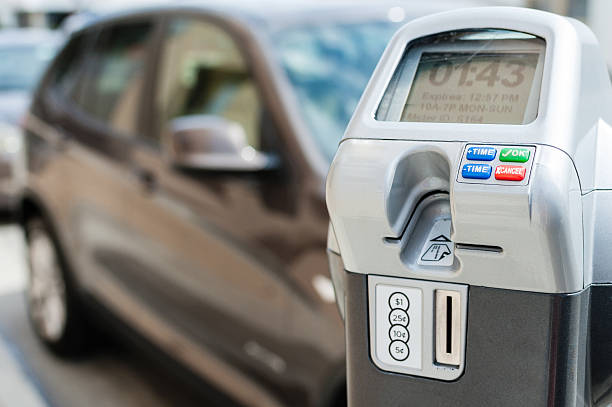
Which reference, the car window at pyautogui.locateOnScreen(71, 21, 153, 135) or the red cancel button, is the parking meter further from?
the car window at pyautogui.locateOnScreen(71, 21, 153, 135)

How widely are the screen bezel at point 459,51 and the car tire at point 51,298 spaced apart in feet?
9.91

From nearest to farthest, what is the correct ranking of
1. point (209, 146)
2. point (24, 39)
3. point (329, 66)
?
point (209, 146) → point (329, 66) → point (24, 39)

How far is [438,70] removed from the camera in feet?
3.52

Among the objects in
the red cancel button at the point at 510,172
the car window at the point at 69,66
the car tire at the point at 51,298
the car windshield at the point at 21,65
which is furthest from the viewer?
the car windshield at the point at 21,65

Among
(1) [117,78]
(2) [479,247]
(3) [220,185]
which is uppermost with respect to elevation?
(2) [479,247]

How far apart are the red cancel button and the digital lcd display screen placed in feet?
0.22

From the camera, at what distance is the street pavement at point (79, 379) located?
144 inches

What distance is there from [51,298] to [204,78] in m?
1.53

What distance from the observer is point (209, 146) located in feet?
8.79

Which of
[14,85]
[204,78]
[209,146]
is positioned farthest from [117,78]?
[14,85]

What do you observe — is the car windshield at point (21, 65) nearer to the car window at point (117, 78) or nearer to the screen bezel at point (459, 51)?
the car window at point (117, 78)

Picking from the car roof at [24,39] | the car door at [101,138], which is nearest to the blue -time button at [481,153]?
the car door at [101,138]

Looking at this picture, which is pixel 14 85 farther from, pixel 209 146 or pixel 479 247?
pixel 479 247

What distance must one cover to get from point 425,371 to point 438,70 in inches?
14.0
